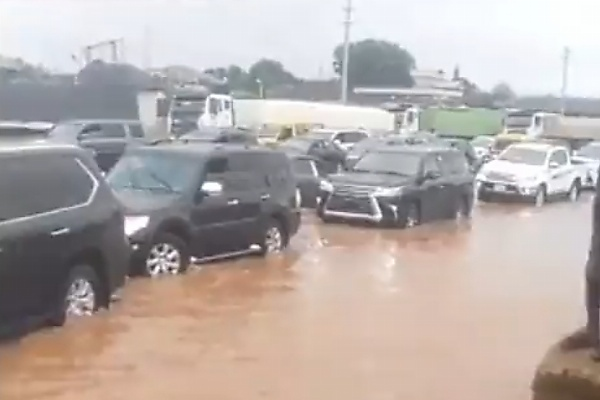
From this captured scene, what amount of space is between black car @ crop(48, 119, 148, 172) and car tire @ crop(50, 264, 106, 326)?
16340 millimetres

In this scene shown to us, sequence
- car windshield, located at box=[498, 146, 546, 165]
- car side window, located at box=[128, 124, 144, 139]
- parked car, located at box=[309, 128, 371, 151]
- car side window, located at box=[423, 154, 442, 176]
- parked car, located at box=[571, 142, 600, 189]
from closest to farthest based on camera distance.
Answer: car side window, located at box=[423, 154, 442, 176] → car side window, located at box=[128, 124, 144, 139] → car windshield, located at box=[498, 146, 546, 165] → parked car, located at box=[571, 142, 600, 189] → parked car, located at box=[309, 128, 371, 151]

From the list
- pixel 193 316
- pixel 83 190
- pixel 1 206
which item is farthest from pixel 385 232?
pixel 1 206

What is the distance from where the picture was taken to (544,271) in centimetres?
1705

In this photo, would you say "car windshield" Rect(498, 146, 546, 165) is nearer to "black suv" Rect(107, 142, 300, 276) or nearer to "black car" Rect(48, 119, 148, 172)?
"black car" Rect(48, 119, 148, 172)

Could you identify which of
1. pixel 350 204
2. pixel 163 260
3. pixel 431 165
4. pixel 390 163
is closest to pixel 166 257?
pixel 163 260

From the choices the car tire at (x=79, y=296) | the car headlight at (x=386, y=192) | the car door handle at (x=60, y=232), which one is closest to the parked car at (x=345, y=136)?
the car headlight at (x=386, y=192)

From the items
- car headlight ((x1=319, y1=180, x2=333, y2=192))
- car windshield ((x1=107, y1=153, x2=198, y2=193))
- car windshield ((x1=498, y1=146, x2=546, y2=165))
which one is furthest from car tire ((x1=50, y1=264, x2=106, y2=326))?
car windshield ((x1=498, y1=146, x2=546, y2=165))

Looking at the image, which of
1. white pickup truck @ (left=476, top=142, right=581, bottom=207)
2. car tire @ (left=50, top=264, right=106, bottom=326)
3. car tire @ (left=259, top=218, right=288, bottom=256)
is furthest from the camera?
white pickup truck @ (left=476, top=142, right=581, bottom=207)

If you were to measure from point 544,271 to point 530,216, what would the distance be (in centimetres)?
953

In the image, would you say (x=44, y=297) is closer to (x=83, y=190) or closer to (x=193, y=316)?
(x=83, y=190)

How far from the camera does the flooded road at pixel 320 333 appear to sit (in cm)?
891

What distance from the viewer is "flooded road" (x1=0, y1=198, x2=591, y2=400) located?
8.91 metres

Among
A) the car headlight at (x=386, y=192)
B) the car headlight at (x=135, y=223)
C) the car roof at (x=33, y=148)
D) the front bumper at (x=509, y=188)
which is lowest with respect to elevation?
the front bumper at (x=509, y=188)

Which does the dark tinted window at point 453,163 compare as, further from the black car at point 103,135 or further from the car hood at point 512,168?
the black car at point 103,135
